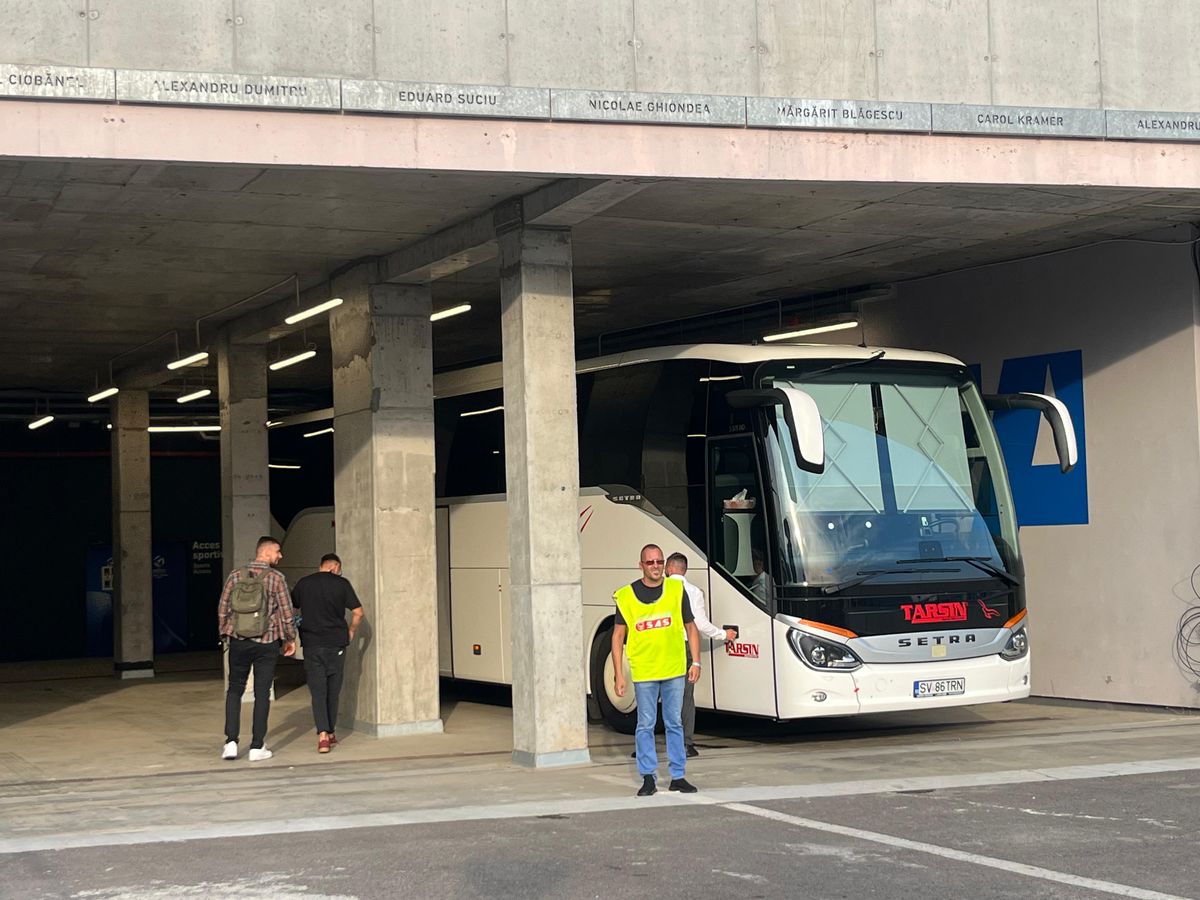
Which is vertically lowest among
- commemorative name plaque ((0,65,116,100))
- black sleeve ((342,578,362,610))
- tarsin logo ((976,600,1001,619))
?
tarsin logo ((976,600,1001,619))

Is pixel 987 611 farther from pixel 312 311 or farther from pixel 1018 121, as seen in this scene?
pixel 312 311

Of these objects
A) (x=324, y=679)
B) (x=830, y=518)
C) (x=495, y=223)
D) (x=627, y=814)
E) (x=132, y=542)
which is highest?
(x=495, y=223)

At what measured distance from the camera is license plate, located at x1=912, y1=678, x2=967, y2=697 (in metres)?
12.6

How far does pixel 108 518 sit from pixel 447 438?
14067 millimetres

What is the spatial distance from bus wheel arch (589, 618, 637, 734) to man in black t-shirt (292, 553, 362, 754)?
245cm

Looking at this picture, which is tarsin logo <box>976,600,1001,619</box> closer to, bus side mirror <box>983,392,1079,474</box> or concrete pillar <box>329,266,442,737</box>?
bus side mirror <box>983,392,1079,474</box>

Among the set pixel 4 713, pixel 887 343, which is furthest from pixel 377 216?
pixel 4 713

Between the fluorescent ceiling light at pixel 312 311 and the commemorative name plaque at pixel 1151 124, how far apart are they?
7344mm

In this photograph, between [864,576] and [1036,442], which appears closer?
[864,576]

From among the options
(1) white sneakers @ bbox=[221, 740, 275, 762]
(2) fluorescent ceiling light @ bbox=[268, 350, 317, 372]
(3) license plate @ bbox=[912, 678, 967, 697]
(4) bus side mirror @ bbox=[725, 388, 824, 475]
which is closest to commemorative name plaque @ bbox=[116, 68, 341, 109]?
(4) bus side mirror @ bbox=[725, 388, 824, 475]

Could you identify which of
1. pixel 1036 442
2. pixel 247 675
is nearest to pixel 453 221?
pixel 247 675

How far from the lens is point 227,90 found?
33.7 ft

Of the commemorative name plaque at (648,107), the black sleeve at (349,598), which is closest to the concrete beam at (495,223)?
the commemorative name plaque at (648,107)

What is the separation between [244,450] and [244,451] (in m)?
0.01
